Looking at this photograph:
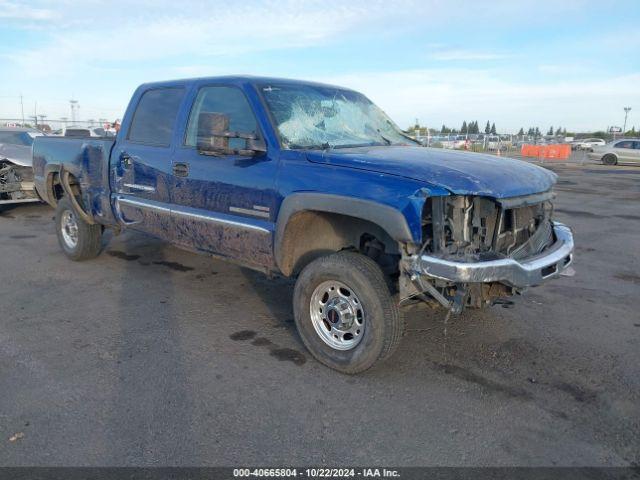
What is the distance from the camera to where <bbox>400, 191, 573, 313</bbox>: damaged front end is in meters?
3.20

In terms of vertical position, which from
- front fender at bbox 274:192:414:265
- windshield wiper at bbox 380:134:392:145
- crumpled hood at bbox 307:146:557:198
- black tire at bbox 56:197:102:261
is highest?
windshield wiper at bbox 380:134:392:145

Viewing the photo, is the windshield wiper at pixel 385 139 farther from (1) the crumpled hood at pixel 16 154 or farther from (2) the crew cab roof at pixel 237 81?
(1) the crumpled hood at pixel 16 154

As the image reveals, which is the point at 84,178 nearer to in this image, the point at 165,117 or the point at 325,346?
the point at 165,117

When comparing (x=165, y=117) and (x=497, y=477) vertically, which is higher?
(x=165, y=117)

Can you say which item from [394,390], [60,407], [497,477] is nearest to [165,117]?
[60,407]

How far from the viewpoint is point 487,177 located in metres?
3.40

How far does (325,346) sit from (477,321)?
5.32 ft

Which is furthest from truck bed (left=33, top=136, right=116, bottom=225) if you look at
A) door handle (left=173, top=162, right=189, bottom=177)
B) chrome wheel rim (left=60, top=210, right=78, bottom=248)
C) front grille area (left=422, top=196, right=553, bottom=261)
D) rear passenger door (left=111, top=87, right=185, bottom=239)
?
front grille area (left=422, top=196, right=553, bottom=261)

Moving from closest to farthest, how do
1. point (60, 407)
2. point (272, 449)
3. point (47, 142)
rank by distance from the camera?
1. point (272, 449)
2. point (60, 407)
3. point (47, 142)

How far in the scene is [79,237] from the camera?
638cm

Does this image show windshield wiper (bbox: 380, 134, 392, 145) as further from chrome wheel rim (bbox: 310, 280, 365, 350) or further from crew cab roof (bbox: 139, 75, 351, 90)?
chrome wheel rim (bbox: 310, 280, 365, 350)

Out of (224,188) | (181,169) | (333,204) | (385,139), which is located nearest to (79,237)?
(181,169)

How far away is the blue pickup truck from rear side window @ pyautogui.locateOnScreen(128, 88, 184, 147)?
0.06ft

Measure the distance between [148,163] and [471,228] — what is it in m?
3.11
